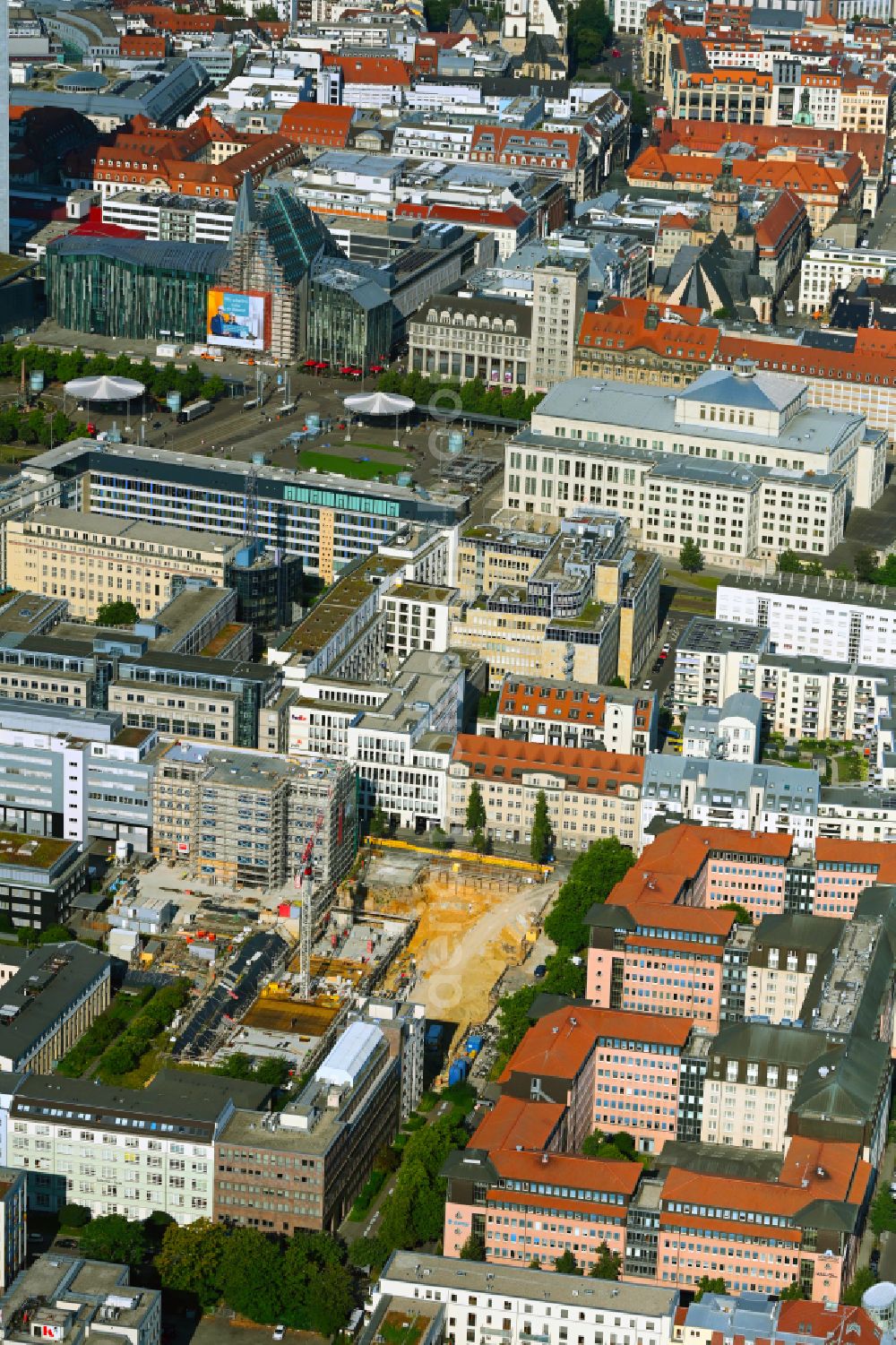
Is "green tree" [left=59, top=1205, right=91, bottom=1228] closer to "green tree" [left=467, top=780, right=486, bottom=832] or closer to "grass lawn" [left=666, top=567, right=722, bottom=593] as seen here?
"green tree" [left=467, top=780, right=486, bottom=832]

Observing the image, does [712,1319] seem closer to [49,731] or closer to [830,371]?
[49,731]

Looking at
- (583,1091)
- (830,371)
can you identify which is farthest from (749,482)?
A: (583,1091)

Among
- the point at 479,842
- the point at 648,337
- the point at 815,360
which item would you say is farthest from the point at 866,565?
the point at 479,842

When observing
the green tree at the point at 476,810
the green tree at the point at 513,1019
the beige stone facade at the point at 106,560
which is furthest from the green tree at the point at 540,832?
the beige stone facade at the point at 106,560

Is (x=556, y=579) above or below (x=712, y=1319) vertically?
above

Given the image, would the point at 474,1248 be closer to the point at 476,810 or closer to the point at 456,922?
the point at 456,922

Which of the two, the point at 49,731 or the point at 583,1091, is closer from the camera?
the point at 583,1091
